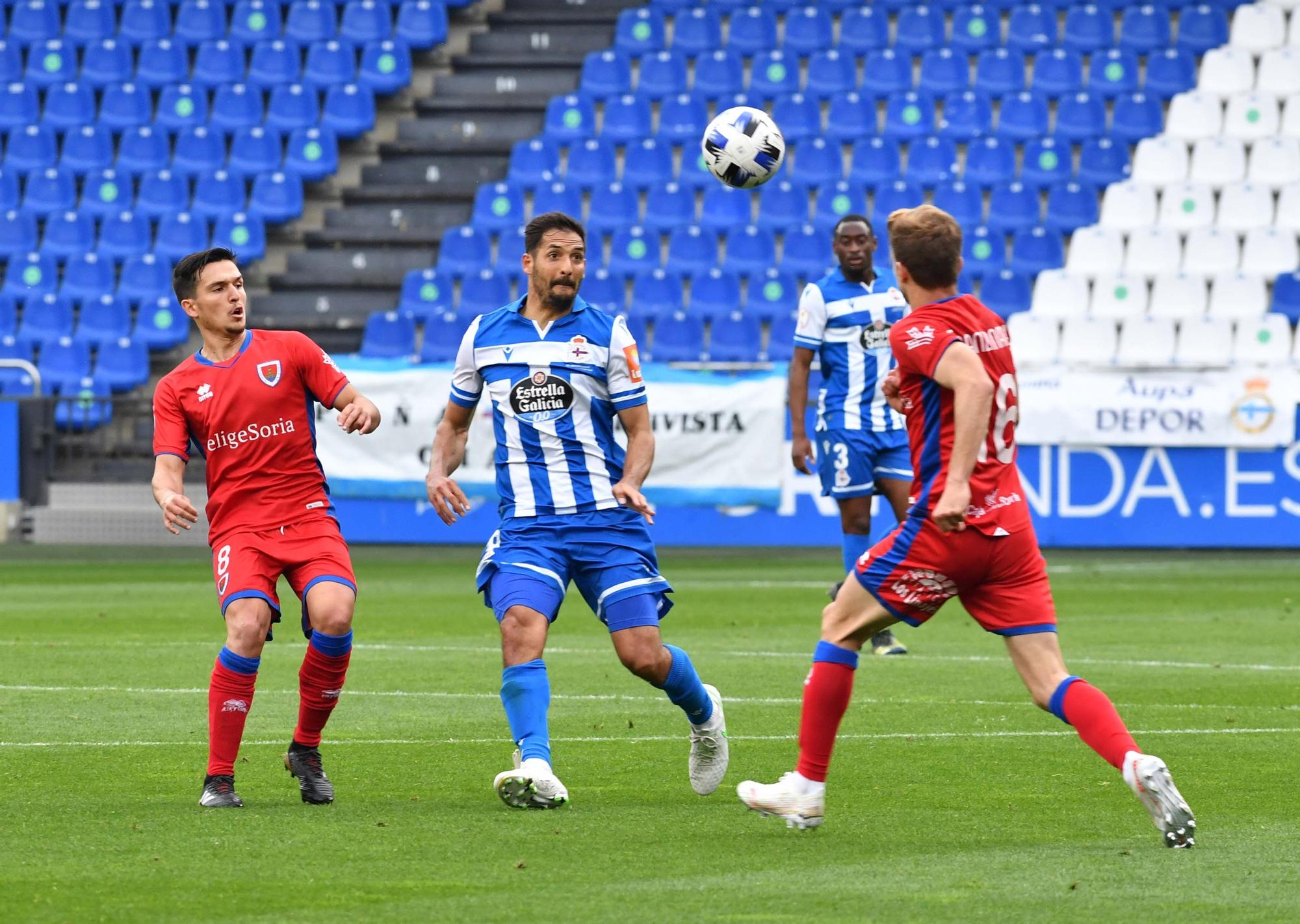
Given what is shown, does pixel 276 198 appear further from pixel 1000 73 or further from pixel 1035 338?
pixel 1035 338

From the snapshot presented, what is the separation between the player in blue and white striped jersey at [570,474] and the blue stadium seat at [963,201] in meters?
16.2

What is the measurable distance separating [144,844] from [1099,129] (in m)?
19.4

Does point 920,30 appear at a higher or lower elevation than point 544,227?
higher

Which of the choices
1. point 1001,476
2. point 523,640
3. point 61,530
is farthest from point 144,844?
point 61,530

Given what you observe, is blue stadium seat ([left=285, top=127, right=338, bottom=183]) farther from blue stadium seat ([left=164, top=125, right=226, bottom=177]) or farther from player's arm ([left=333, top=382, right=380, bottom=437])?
player's arm ([left=333, top=382, right=380, bottom=437])

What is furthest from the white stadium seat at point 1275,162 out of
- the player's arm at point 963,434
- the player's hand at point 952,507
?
the player's hand at point 952,507

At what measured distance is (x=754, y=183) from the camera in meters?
9.73

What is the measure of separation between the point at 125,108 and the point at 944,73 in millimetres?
10469

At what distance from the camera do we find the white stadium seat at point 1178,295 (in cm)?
2082

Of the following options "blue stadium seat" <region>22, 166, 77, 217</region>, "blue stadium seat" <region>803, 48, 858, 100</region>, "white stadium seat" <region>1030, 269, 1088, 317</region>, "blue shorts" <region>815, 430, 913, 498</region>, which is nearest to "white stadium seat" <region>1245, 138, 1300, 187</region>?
"white stadium seat" <region>1030, 269, 1088, 317</region>

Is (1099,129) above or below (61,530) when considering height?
above

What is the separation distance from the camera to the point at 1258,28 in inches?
925

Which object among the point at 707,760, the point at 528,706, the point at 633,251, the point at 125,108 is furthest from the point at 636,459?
the point at 125,108

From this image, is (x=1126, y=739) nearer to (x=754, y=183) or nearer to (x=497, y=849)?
(x=497, y=849)
